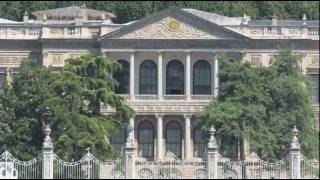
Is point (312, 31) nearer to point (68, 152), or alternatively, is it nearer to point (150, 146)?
point (150, 146)

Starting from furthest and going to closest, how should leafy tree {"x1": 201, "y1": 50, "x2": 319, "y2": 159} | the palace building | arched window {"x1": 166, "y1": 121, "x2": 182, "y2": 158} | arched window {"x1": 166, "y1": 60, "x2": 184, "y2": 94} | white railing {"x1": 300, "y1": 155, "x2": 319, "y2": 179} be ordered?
1. arched window {"x1": 166, "y1": 60, "x2": 184, "y2": 94}
2. arched window {"x1": 166, "y1": 121, "x2": 182, "y2": 158}
3. the palace building
4. leafy tree {"x1": 201, "y1": 50, "x2": 319, "y2": 159}
5. white railing {"x1": 300, "y1": 155, "x2": 319, "y2": 179}

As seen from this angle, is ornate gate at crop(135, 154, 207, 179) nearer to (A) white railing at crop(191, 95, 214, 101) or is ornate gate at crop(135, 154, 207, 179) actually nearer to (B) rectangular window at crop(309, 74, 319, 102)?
(A) white railing at crop(191, 95, 214, 101)

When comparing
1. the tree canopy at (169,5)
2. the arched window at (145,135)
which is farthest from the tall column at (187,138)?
the tree canopy at (169,5)

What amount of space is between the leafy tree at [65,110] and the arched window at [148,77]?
19083 mm

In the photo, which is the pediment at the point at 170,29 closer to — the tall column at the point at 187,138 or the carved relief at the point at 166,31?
the carved relief at the point at 166,31

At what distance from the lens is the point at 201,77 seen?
10269 cm

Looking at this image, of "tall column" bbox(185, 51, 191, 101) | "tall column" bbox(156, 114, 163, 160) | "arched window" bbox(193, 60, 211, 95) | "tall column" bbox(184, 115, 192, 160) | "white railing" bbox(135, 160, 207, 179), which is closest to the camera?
"white railing" bbox(135, 160, 207, 179)

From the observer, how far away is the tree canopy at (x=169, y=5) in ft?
415

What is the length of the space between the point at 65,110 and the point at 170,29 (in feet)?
83.3

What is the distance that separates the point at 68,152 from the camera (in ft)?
239

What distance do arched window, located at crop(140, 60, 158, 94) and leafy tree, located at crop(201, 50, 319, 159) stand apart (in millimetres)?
13860

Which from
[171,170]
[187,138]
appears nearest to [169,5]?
[187,138]

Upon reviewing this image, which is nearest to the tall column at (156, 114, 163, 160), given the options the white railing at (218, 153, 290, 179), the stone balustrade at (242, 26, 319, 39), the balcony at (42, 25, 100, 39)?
the balcony at (42, 25, 100, 39)

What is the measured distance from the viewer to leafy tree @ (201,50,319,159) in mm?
80375
